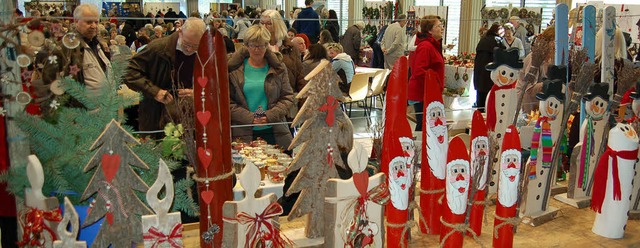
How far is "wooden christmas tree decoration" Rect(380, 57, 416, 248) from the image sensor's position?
4.69 ft

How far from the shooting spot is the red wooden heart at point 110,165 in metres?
1.30

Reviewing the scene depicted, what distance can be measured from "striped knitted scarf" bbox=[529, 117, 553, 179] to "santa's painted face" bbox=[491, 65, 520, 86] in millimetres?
187

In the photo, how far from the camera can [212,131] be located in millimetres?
1395

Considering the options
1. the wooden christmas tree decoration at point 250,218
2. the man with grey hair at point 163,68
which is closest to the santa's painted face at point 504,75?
the wooden christmas tree decoration at point 250,218

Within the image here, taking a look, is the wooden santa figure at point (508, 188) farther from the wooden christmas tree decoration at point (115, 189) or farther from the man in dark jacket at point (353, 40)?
the man in dark jacket at point (353, 40)

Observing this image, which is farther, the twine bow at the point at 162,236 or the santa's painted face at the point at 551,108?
the santa's painted face at the point at 551,108

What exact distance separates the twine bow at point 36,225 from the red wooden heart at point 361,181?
68cm

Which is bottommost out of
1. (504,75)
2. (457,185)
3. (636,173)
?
(636,173)

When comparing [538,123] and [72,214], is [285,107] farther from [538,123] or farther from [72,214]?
[72,214]

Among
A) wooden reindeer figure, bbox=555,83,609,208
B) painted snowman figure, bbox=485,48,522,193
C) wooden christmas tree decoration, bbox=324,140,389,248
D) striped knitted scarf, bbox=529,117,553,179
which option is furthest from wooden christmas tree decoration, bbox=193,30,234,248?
wooden reindeer figure, bbox=555,83,609,208

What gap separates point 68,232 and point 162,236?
196 mm

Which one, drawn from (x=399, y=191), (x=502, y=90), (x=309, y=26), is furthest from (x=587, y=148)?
(x=309, y=26)

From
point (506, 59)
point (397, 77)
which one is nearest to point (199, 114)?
point (397, 77)

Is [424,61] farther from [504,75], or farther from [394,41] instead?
[394,41]
